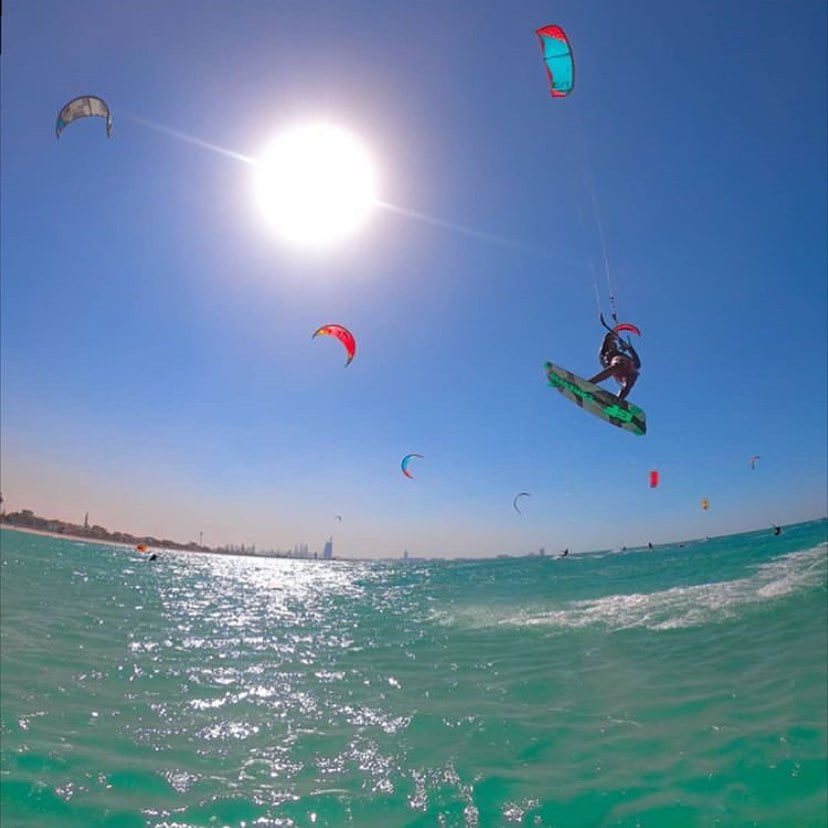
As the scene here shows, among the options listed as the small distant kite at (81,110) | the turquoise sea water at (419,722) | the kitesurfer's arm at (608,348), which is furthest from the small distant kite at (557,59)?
the turquoise sea water at (419,722)

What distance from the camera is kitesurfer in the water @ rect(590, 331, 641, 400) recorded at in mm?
12109

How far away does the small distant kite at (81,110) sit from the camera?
10969 millimetres

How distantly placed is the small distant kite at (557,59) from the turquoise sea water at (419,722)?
38.5ft

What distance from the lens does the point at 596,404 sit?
13.3m

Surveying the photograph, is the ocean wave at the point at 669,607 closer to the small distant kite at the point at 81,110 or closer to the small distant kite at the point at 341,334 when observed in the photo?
the small distant kite at the point at 341,334

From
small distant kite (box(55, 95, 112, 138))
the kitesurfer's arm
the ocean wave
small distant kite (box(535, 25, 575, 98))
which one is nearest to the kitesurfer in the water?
the kitesurfer's arm

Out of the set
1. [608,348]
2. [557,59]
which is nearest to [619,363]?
[608,348]

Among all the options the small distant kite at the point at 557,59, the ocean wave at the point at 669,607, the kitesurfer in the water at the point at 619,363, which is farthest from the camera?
the ocean wave at the point at 669,607

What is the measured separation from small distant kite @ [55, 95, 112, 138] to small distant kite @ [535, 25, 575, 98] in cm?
925

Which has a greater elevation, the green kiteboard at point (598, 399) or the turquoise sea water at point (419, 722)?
the green kiteboard at point (598, 399)

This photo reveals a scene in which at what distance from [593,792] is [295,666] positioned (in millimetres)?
7768

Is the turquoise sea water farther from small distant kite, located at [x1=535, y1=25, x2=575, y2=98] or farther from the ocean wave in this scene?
small distant kite, located at [x1=535, y1=25, x2=575, y2=98]

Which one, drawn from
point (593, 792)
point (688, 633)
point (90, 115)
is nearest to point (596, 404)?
point (688, 633)

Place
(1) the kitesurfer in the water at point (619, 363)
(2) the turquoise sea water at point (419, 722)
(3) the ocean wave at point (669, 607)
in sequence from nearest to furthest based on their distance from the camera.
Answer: (2) the turquoise sea water at point (419, 722) < (1) the kitesurfer in the water at point (619, 363) < (3) the ocean wave at point (669, 607)
